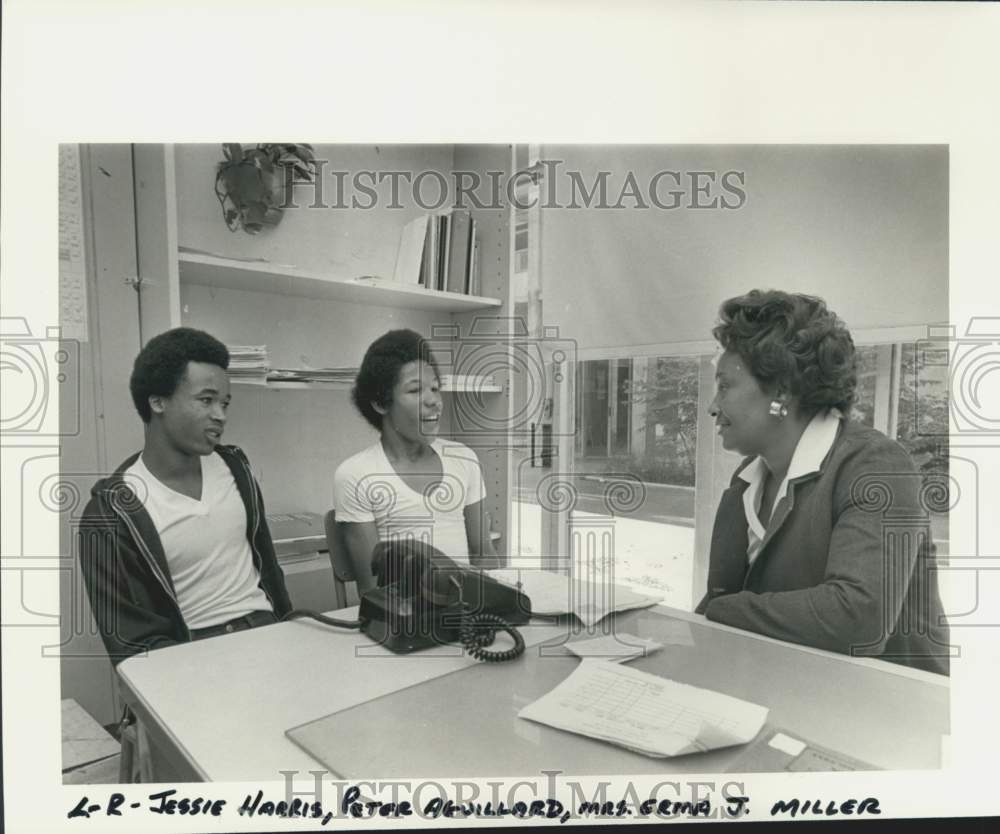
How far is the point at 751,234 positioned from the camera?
139 cm

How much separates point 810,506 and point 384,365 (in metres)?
0.86

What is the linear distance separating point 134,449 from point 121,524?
0.47 feet

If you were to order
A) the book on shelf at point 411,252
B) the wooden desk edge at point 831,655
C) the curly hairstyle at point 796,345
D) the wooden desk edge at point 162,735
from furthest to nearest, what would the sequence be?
the book on shelf at point 411,252 < the curly hairstyle at point 796,345 < the wooden desk edge at point 831,655 < the wooden desk edge at point 162,735

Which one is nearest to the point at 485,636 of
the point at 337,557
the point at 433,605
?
the point at 433,605

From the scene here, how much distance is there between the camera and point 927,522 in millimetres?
1395

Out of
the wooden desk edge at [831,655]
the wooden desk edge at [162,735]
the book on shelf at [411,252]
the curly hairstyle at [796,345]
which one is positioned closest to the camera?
the wooden desk edge at [162,735]

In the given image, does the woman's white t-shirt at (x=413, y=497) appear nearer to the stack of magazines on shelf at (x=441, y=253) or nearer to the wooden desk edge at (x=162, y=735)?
the stack of magazines on shelf at (x=441, y=253)

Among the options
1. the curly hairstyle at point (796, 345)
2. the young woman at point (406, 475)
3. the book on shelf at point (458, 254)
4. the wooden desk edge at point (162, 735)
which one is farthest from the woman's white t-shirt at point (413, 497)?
the curly hairstyle at point (796, 345)

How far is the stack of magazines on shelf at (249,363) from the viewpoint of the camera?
1.37 meters

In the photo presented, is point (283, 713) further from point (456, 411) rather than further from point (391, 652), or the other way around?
point (456, 411)

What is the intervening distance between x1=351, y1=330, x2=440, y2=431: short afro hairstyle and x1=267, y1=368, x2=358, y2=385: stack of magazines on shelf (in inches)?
0.9

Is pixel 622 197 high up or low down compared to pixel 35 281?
up

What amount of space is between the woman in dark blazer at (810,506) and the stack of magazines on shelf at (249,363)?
2.92ft

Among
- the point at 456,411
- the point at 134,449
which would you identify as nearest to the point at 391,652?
the point at 456,411
